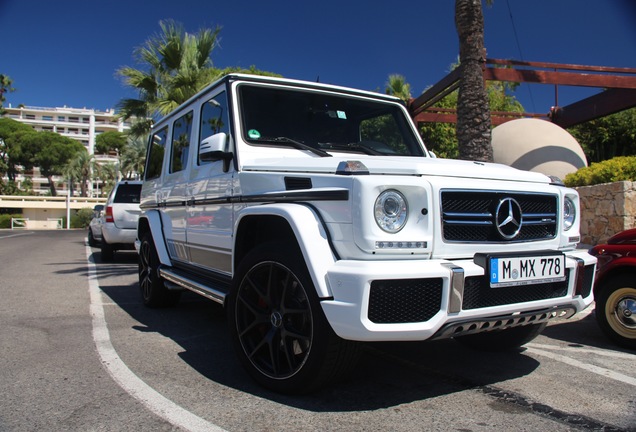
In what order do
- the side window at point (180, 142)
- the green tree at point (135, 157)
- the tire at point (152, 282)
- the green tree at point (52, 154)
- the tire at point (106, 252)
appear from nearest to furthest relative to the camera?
the side window at point (180, 142)
the tire at point (152, 282)
the tire at point (106, 252)
the green tree at point (135, 157)
the green tree at point (52, 154)

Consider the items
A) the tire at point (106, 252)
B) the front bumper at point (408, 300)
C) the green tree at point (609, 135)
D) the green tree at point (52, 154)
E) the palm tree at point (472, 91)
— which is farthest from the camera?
the green tree at point (52, 154)

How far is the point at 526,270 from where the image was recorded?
9.28 ft

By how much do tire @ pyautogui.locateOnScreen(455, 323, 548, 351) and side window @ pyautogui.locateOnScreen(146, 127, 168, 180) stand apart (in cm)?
382

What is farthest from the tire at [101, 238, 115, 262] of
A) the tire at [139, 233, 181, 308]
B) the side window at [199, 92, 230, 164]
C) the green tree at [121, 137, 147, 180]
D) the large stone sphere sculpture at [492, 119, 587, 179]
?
the green tree at [121, 137, 147, 180]

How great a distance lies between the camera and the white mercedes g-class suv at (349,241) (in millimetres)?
2504

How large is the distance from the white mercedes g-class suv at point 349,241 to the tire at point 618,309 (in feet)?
2.88

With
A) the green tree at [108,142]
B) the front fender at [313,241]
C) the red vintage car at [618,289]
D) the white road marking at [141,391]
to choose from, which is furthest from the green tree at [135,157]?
the green tree at [108,142]

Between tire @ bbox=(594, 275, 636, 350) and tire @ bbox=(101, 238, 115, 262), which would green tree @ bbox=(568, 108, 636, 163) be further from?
tire @ bbox=(101, 238, 115, 262)

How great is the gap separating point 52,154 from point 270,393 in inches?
3298

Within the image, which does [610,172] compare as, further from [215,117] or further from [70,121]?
[70,121]

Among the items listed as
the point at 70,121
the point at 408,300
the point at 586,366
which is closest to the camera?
the point at 408,300

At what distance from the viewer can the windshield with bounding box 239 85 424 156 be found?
3824 mm

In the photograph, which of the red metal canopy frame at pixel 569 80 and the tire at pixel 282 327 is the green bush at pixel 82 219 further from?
the tire at pixel 282 327

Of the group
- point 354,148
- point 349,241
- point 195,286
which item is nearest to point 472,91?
point 354,148
